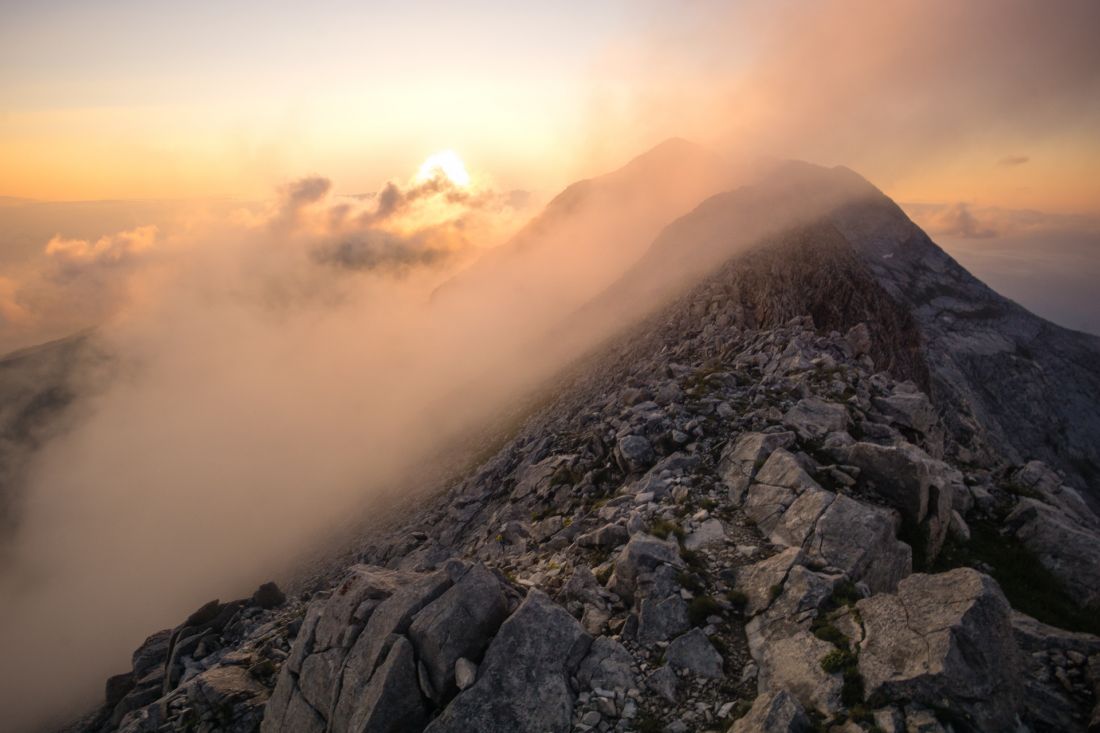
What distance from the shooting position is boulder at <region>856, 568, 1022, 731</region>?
38.3 ft

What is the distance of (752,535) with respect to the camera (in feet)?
69.1

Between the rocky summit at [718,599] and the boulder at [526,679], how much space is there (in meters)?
0.06

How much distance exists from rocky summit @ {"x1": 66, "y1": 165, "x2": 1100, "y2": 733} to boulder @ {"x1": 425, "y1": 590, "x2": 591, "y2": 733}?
0.06 meters

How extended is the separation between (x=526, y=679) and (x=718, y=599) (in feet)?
22.0

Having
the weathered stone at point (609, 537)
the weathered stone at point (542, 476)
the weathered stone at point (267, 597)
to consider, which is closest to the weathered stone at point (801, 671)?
the weathered stone at point (609, 537)

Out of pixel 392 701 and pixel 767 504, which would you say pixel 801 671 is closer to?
pixel 767 504

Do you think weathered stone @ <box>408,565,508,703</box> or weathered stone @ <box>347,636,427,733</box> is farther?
weathered stone @ <box>408,565,508,703</box>

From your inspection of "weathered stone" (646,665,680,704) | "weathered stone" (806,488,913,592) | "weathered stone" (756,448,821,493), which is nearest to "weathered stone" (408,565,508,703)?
"weathered stone" (646,665,680,704)

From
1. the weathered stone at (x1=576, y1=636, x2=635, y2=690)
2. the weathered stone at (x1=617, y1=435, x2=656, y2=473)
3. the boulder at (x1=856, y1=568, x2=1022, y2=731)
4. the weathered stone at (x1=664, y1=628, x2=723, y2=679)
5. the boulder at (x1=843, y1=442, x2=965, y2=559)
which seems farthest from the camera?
the weathered stone at (x1=617, y1=435, x2=656, y2=473)

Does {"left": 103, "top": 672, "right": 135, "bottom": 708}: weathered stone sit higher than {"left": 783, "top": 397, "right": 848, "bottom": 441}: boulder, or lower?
lower

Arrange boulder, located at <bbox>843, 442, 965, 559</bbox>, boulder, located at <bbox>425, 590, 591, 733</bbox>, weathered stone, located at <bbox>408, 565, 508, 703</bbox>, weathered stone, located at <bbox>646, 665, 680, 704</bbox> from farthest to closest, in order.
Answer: boulder, located at <bbox>843, 442, 965, 559</bbox>, weathered stone, located at <bbox>408, 565, 508, 703</bbox>, weathered stone, located at <bbox>646, 665, 680, 704</bbox>, boulder, located at <bbox>425, 590, 591, 733</bbox>

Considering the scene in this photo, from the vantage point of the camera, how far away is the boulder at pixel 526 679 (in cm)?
1427

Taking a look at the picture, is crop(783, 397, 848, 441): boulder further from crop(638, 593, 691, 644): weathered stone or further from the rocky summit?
crop(638, 593, 691, 644): weathered stone

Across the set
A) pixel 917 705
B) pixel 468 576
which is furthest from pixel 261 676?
pixel 917 705
